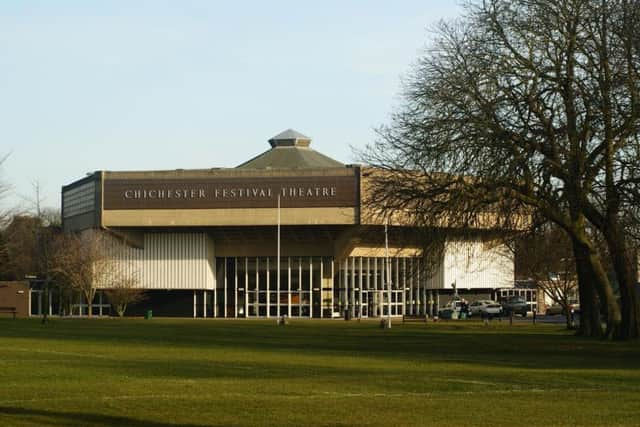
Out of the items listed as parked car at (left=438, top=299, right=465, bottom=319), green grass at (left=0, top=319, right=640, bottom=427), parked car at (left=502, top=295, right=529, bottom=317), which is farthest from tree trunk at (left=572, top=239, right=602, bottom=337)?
parked car at (left=502, top=295, right=529, bottom=317)

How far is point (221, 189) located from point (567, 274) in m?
35.8

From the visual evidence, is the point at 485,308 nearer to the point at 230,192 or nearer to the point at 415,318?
the point at 415,318

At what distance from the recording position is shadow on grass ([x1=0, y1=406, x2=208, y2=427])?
15523 millimetres

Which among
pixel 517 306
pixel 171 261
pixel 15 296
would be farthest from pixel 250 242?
pixel 517 306

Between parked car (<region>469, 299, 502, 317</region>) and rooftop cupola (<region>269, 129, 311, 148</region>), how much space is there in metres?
24.4

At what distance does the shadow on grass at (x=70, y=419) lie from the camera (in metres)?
15.5

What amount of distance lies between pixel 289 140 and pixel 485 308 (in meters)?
27.5

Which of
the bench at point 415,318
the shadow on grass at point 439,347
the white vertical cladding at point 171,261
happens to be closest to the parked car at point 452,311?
the bench at point 415,318

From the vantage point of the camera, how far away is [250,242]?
98.9 metres

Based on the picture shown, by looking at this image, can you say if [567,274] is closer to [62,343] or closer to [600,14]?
[600,14]

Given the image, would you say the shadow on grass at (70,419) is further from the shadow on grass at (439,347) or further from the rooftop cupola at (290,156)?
the rooftop cupola at (290,156)

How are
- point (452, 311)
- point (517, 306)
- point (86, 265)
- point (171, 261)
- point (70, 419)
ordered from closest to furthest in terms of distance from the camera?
point (70, 419) → point (86, 265) → point (452, 311) → point (171, 261) → point (517, 306)

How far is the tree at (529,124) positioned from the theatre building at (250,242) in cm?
4948

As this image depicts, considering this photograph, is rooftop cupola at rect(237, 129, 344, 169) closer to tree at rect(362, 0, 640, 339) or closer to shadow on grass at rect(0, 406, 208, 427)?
tree at rect(362, 0, 640, 339)
